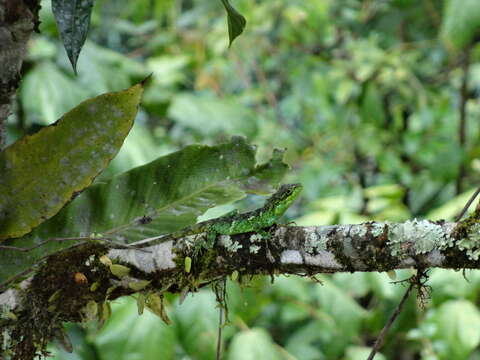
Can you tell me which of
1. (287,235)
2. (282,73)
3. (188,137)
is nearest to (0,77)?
(287,235)

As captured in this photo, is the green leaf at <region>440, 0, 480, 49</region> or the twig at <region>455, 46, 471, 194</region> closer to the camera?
the green leaf at <region>440, 0, 480, 49</region>

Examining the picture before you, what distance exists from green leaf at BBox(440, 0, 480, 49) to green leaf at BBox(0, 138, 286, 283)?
158 centimetres

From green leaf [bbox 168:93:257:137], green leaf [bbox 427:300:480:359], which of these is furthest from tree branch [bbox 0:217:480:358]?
green leaf [bbox 168:93:257:137]

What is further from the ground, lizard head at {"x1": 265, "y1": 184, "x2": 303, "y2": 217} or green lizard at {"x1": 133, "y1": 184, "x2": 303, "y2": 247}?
lizard head at {"x1": 265, "y1": 184, "x2": 303, "y2": 217}

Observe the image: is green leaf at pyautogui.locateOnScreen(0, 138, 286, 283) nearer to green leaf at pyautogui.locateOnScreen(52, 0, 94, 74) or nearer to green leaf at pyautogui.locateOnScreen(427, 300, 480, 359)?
green leaf at pyautogui.locateOnScreen(52, 0, 94, 74)

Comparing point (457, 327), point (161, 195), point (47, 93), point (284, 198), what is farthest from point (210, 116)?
point (161, 195)

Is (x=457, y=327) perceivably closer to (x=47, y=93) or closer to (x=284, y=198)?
(x=284, y=198)

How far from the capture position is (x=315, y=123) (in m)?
3.88

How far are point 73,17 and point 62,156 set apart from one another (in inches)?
7.5

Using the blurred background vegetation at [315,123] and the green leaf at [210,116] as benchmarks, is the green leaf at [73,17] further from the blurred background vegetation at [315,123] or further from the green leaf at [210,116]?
the green leaf at [210,116]

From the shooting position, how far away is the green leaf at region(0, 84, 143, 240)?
83 cm

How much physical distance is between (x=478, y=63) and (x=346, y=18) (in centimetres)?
85

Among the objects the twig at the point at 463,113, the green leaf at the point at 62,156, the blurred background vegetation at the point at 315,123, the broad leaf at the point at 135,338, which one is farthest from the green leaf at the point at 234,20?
the twig at the point at 463,113

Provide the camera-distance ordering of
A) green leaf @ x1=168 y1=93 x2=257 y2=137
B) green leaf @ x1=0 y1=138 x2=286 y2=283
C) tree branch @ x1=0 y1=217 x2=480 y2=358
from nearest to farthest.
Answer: tree branch @ x1=0 y1=217 x2=480 y2=358 < green leaf @ x1=0 y1=138 x2=286 y2=283 < green leaf @ x1=168 y1=93 x2=257 y2=137
